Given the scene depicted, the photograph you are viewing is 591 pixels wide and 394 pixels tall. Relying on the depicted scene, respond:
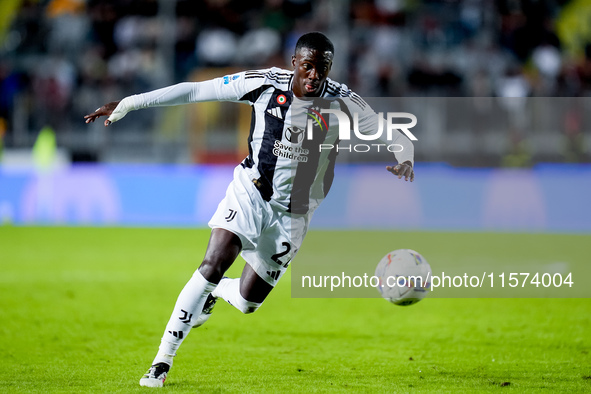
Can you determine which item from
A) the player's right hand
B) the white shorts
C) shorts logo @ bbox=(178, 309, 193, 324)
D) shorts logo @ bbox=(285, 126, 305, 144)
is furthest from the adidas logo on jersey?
shorts logo @ bbox=(178, 309, 193, 324)

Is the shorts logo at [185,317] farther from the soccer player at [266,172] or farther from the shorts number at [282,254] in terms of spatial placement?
the shorts number at [282,254]

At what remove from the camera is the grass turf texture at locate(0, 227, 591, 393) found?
554 centimetres

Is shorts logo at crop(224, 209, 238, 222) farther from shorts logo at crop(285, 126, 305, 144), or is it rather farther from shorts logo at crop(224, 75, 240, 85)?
shorts logo at crop(224, 75, 240, 85)

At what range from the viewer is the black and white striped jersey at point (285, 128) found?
227 inches

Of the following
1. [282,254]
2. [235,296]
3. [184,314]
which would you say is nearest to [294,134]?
[282,254]

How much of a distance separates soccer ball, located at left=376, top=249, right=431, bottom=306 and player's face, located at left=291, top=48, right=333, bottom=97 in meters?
1.52

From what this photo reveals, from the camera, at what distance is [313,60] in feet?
18.0

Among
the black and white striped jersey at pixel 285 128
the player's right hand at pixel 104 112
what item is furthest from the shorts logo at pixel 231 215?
the player's right hand at pixel 104 112

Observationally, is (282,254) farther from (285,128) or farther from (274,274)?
(285,128)

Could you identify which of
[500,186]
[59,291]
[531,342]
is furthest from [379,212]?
[531,342]

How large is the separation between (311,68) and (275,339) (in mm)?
2665

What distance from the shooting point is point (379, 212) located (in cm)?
1448

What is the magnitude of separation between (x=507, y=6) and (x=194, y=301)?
1451cm

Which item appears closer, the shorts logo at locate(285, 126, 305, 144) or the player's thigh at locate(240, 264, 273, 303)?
the shorts logo at locate(285, 126, 305, 144)
